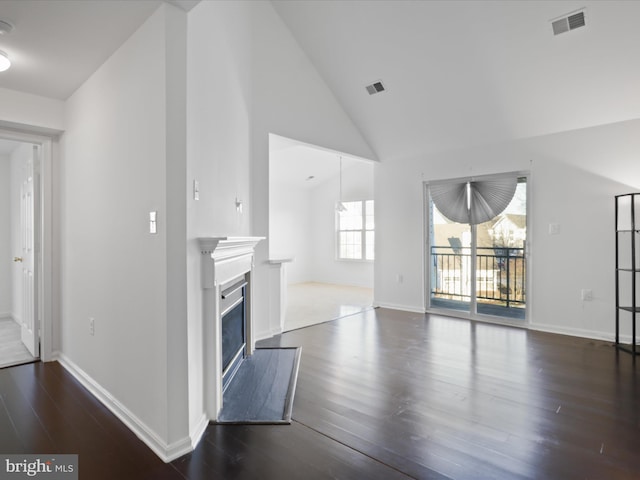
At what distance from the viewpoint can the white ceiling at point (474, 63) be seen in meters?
3.38

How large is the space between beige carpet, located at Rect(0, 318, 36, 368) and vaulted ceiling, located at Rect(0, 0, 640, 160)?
248cm

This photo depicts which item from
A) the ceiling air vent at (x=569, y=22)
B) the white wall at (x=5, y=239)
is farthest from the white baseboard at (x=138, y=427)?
the ceiling air vent at (x=569, y=22)

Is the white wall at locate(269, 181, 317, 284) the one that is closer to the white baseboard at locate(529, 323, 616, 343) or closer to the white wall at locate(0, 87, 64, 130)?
the white baseboard at locate(529, 323, 616, 343)

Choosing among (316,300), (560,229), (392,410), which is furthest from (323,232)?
(392,410)

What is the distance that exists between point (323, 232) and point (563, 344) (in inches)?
251

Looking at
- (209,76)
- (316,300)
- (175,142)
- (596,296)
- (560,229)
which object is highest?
(209,76)

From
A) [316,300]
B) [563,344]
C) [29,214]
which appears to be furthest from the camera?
[316,300]

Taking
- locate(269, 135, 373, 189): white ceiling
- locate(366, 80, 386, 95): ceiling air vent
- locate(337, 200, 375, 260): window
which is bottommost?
locate(337, 200, 375, 260): window

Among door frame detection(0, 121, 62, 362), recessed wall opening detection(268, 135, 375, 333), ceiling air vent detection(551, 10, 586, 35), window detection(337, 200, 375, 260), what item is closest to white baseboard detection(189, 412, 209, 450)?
door frame detection(0, 121, 62, 362)

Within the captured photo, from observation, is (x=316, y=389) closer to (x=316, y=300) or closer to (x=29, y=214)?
(x=29, y=214)

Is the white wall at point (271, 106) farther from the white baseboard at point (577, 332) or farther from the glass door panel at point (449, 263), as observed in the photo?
the white baseboard at point (577, 332)

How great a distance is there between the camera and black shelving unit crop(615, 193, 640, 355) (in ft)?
12.5

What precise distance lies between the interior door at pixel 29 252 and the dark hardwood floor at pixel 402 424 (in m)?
0.48

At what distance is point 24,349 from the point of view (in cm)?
375
